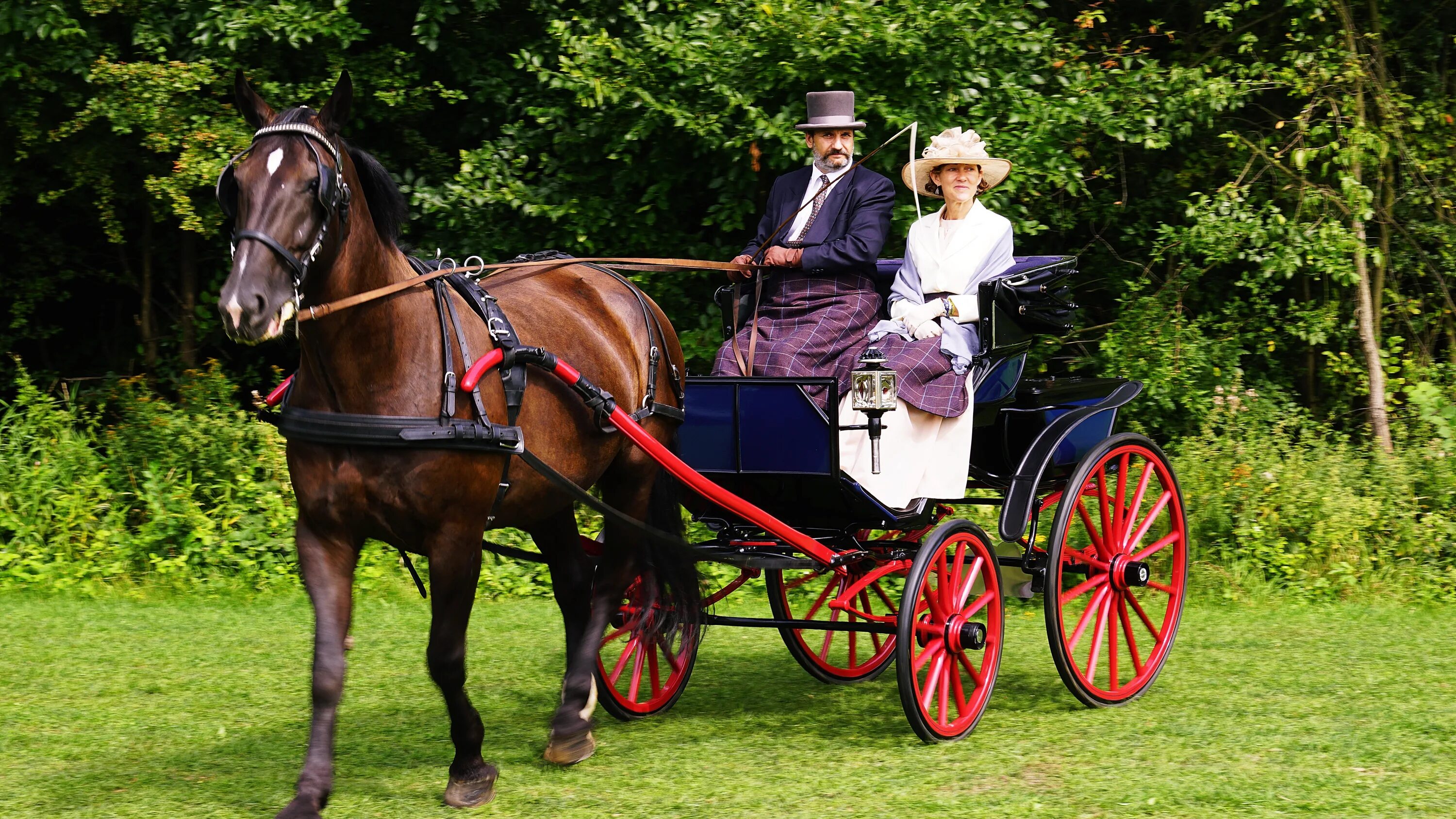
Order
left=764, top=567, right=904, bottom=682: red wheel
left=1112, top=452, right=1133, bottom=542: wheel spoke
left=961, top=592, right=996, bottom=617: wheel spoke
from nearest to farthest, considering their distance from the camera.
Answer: left=961, top=592, right=996, bottom=617: wheel spoke < left=1112, top=452, right=1133, bottom=542: wheel spoke < left=764, top=567, right=904, bottom=682: red wheel

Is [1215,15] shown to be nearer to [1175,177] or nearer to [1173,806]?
[1175,177]

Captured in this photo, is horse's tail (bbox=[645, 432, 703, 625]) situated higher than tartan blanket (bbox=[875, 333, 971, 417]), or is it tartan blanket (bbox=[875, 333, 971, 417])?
tartan blanket (bbox=[875, 333, 971, 417])

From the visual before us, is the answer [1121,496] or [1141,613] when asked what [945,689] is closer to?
[1141,613]

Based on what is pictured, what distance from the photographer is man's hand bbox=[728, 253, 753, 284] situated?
5.27m

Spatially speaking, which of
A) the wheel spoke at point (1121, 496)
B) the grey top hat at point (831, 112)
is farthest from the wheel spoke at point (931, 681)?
the grey top hat at point (831, 112)

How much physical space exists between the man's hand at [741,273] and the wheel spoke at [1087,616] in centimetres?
182

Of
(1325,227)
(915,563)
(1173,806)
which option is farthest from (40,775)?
(1325,227)

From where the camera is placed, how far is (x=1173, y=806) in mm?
4066

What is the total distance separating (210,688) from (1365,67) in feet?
25.7

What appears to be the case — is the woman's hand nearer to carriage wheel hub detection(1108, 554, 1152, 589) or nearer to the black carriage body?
the black carriage body

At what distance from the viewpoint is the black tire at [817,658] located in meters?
5.91

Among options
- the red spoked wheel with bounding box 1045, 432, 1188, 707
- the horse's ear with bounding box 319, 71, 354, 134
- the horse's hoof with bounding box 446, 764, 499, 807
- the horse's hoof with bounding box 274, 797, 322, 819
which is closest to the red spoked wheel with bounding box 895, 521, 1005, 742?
the red spoked wheel with bounding box 1045, 432, 1188, 707

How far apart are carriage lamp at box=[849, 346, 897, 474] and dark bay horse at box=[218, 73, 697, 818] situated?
0.90 metres

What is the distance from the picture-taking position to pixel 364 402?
3.90m
